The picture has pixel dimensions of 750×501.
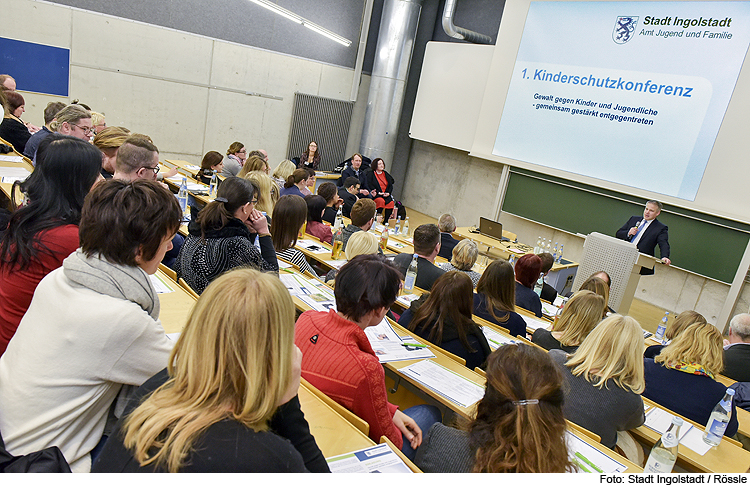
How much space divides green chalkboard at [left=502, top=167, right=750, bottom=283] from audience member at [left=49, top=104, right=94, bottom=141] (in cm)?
690

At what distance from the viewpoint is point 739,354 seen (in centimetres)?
359

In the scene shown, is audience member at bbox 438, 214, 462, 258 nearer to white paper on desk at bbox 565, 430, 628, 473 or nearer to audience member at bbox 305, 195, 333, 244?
audience member at bbox 305, 195, 333, 244

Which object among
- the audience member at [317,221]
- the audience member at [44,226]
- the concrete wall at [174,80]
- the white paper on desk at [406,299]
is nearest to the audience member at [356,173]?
the concrete wall at [174,80]

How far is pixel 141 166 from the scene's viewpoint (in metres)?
3.40

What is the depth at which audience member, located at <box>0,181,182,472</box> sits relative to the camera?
142cm

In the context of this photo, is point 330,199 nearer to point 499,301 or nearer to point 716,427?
point 499,301

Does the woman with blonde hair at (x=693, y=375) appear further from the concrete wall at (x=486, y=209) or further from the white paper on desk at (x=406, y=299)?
the concrete wall at (x=486, y=209)

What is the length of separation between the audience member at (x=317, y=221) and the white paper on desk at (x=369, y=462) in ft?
11.5

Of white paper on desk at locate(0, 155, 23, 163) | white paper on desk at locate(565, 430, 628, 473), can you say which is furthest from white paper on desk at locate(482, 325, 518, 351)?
white paper on desk at locate(0, 155, 23, 163)

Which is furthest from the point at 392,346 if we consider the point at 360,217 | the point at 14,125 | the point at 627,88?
the point at 627,88

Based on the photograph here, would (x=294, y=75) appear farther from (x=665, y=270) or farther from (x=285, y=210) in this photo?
(x=665, y=270)

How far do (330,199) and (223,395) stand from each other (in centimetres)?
500

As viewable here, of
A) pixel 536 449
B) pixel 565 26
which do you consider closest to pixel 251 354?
pixel 536 449

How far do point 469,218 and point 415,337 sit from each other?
7.70m
